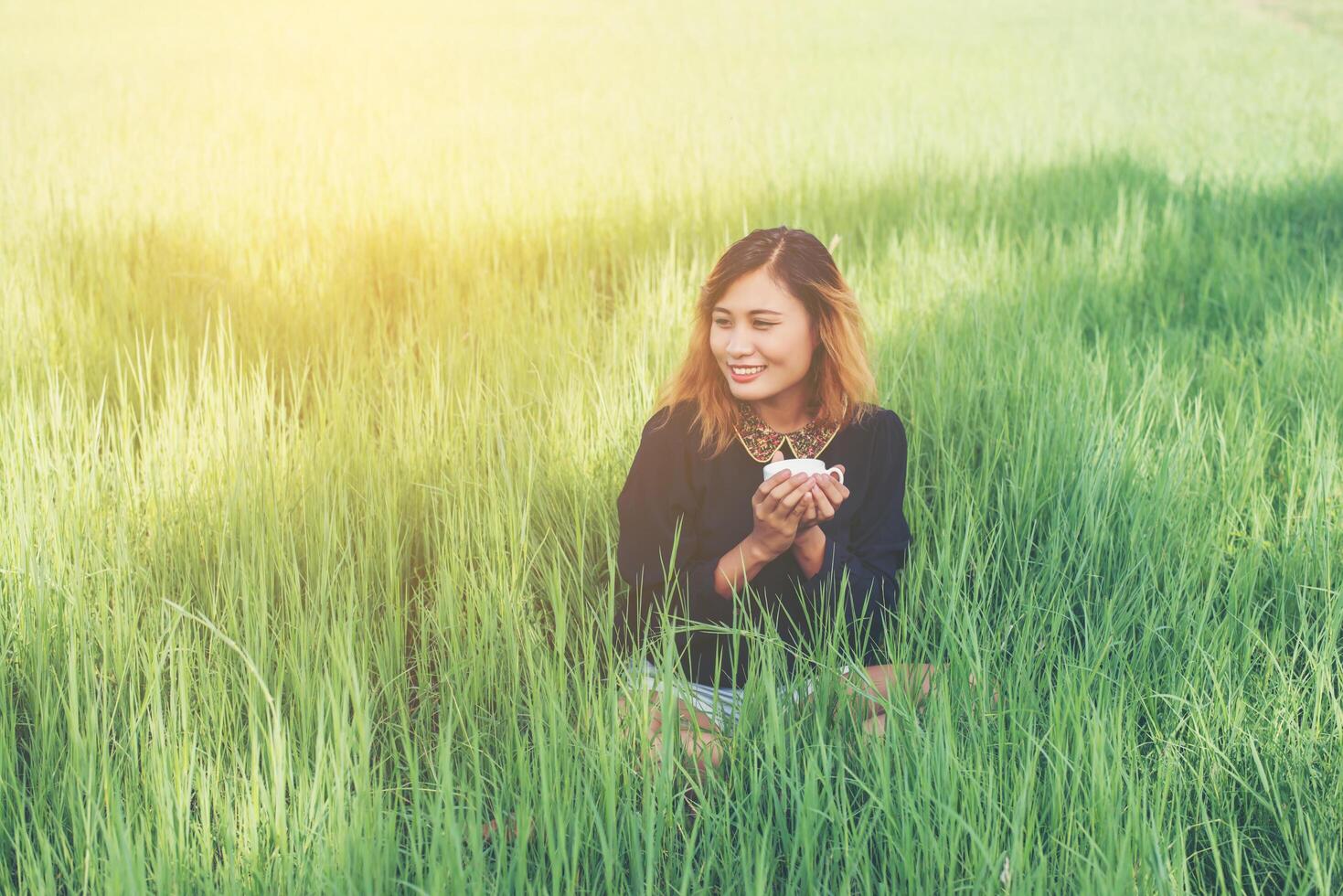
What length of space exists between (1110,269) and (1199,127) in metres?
3.72

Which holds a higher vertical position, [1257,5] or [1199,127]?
[1257,5]

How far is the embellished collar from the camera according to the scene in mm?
1616

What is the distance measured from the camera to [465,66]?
26.1 feet

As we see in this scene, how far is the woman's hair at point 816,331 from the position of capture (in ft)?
5.08

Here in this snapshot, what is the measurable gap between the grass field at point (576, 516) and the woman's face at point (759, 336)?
0.36m

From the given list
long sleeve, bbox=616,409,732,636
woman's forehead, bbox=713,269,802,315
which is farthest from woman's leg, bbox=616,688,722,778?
woman's forehead, bbox=713,269,802,315

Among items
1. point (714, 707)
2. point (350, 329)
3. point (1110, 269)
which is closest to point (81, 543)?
point (714, 707)

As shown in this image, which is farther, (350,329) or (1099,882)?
(350,329)

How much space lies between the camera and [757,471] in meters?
1.62

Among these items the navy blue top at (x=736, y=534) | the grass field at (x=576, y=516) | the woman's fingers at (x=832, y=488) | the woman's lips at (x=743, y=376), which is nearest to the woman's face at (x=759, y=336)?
the woman's lips at (x=743, y=376)

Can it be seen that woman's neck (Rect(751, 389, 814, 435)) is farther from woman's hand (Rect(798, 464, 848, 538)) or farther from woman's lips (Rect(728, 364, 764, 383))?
woman's hand (Rect(798, 464, 848, 538))

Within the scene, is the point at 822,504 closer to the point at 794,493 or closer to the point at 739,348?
the point at 794,493

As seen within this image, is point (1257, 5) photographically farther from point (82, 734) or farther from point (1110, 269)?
point (82, 734)

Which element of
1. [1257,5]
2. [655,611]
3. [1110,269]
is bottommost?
[655,611]
